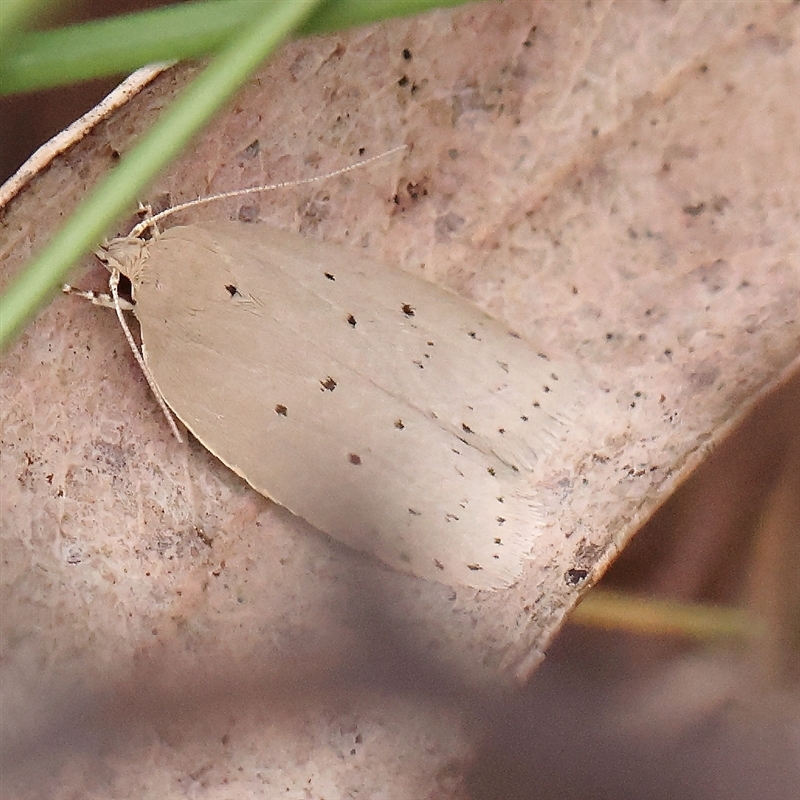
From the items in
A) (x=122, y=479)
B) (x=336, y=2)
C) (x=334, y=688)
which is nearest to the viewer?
(x=336, y=2)

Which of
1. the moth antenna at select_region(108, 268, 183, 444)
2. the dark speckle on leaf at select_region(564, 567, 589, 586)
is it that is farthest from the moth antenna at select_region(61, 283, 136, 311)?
the dark speckle on leaf at select_region(564, 567, 589, 586)

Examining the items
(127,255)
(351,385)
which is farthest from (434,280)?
(127,255)

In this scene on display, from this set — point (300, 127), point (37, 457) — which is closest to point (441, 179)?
point (300, 127)

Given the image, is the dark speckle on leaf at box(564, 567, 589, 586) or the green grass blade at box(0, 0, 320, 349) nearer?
the green grass blade at box(0, 0, 320, 349)

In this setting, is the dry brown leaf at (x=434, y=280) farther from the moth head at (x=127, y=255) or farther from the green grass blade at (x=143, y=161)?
the green grass blade at (x=143, y=161)

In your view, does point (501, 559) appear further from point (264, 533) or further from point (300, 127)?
point (300, 127)

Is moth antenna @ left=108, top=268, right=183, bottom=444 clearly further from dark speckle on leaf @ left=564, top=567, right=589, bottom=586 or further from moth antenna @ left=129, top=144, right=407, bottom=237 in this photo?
dark speckle on leaf @ left=564, top=567, right=589, bottom=586

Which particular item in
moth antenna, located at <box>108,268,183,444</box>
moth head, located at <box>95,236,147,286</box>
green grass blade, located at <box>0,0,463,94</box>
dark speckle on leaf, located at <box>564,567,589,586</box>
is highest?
green grass blade, located at <box>0,0,463,94</box>

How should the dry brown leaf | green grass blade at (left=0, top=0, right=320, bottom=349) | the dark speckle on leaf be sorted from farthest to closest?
1. the dark speckle on leaf
2. the dry brown leaf
3. green grass blade at (left=0, top=0, right=320, bottom=349)
